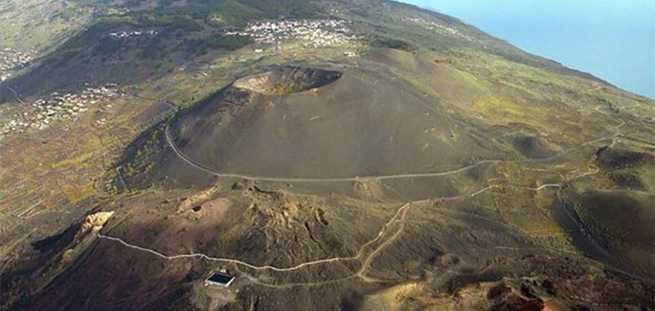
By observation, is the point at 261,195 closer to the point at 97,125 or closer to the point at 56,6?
the point at 97,125

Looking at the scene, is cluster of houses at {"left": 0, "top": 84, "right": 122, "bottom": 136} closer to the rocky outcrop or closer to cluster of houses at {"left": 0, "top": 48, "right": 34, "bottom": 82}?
the rocky outcrop

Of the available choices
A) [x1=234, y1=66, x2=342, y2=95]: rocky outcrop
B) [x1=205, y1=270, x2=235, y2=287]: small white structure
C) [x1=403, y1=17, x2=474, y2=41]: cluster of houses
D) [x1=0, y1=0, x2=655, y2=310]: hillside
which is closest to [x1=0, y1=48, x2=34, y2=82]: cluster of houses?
[x1=0, y1=0, x2=655, y2=310]: hillside

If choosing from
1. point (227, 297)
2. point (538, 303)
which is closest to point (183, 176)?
point (227, 297)

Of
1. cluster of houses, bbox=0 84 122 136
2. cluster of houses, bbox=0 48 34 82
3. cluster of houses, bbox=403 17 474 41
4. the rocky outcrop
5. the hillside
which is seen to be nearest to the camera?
the hillside

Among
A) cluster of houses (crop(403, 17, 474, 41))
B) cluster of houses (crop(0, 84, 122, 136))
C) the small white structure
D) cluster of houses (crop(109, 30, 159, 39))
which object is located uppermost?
cluster of houses (crop(403, 17, 474, 41))

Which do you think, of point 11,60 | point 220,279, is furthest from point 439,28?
point 220,279

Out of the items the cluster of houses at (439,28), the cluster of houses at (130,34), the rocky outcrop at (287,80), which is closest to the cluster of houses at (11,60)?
the cluster of houses at (130,34)

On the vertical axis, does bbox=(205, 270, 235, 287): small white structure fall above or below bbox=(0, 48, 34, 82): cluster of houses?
above
